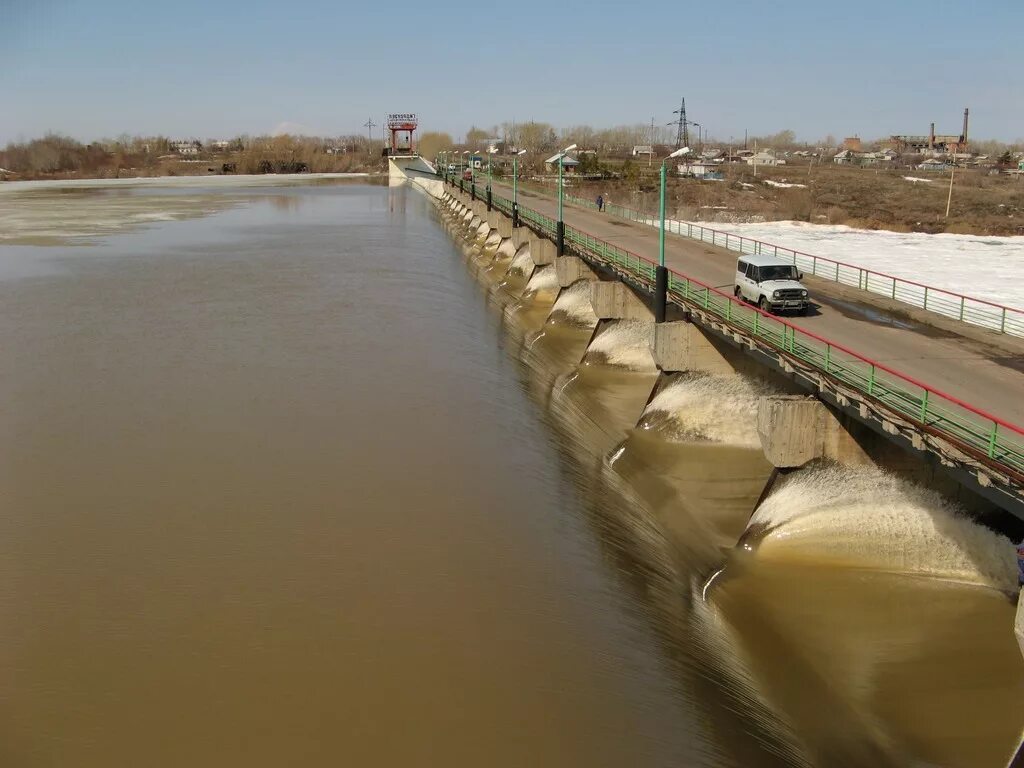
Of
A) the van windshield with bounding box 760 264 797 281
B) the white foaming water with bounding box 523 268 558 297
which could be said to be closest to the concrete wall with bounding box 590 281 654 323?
the van windshield with bounding box 760 264 797 281

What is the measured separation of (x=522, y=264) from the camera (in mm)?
47406

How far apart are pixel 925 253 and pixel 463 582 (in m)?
41.8

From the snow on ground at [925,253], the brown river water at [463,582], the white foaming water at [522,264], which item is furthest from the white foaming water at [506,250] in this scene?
the brown river water at [463,582]

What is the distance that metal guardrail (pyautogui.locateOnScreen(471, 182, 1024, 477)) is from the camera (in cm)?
1279

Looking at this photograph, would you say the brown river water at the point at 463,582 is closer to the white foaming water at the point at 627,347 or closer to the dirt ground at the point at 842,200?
the white foaming water at the point at 627,347

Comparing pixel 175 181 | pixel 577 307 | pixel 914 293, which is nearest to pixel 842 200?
pixel 914 293

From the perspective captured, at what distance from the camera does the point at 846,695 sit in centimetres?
1230

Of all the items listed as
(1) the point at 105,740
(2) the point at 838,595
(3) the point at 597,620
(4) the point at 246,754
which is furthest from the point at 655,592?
(1) the point at 105,740

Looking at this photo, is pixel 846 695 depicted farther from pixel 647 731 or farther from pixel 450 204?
pixel 450 204

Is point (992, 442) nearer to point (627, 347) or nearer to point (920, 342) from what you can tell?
point (920, 342)

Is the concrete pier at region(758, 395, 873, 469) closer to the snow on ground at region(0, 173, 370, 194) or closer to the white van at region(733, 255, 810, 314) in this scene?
the white van at region(733, 255, 810, 314)

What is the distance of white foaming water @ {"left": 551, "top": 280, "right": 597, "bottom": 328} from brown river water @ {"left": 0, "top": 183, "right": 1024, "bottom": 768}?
6212mm

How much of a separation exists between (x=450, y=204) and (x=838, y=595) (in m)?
75.1

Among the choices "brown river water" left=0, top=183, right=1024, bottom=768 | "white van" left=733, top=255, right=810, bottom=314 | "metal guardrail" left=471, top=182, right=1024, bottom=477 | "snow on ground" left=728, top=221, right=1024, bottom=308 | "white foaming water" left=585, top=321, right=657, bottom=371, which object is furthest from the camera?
"snow on ground" left=728, top=221, right=1024, bottom=308
